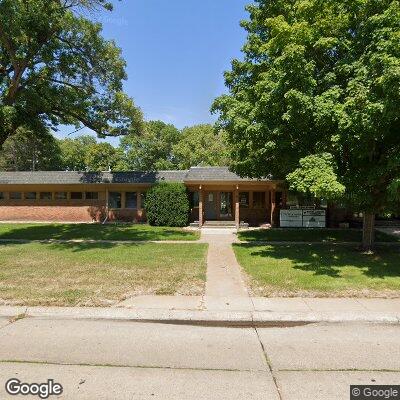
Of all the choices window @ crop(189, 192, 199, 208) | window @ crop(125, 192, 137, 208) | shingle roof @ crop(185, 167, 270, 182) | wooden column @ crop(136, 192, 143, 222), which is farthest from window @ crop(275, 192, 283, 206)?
window @ crop(125, 192, 137, 208)

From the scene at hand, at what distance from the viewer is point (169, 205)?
22.0 m

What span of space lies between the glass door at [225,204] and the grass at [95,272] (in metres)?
9.71

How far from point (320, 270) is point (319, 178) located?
2688mm

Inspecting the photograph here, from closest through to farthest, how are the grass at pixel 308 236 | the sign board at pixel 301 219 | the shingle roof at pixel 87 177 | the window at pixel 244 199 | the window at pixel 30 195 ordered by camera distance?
the grass at pixel 308 236
the sign board at pixel 301 219
the window at pixel 244 199
the shingle roof at pixel 87 177
the window at pixel 30 195

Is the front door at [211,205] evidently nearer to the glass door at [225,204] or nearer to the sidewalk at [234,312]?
the glass door at [225,204]

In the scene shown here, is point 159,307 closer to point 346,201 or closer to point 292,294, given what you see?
point 292,294

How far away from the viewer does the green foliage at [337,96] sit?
28.6ft

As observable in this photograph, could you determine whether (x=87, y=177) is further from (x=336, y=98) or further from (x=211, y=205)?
(x=336, y=98)

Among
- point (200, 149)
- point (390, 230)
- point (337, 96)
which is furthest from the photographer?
point (200, 149)

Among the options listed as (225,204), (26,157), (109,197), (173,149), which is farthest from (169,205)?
(26,157)

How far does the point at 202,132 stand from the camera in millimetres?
54906

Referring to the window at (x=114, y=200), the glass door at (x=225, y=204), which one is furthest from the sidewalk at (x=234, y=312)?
the window at (x=114, y=200)

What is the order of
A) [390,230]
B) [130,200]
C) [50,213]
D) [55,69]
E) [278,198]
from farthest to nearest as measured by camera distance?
[50,213] → [130,200] → [278,198] → [390,230] → [55,69]

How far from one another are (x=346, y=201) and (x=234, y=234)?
27.9 feet
